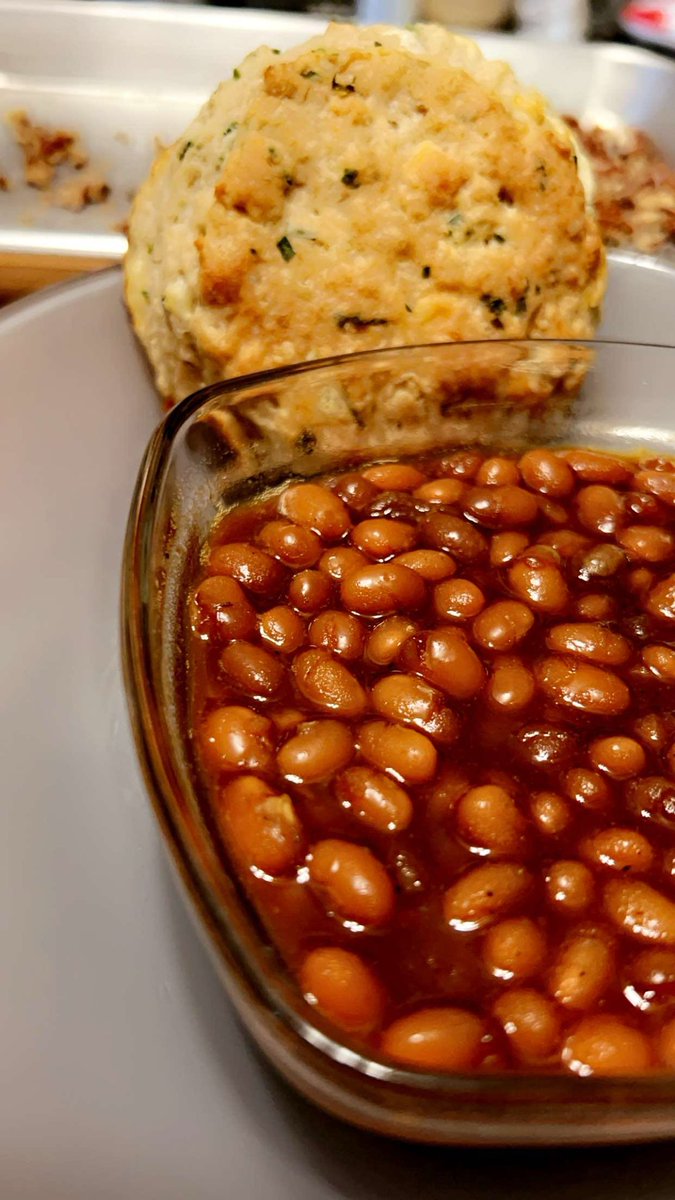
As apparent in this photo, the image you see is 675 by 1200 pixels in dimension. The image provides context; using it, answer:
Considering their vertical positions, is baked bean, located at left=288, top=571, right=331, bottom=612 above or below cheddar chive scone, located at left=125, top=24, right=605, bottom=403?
below

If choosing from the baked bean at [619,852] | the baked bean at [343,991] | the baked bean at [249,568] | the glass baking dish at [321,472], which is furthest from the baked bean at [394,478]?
the baked bean at [343,991]

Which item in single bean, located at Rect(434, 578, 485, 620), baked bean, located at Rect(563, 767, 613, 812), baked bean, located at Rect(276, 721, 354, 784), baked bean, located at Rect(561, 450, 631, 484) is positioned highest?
Result: baked bean, located at Rect(561, 450, 631, 484)

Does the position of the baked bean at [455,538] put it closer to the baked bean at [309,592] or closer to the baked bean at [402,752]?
the baked bean at [309,592]

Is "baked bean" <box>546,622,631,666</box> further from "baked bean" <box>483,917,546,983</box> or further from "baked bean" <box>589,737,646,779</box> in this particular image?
"baked bean" <box>483,917,546,983</box>

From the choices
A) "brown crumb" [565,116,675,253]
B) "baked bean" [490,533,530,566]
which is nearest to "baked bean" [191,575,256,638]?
"baked bean" [490,533,530,566]

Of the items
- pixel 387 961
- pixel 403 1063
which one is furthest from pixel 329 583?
pixel 403 1063

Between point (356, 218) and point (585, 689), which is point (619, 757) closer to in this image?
point (585, 689)

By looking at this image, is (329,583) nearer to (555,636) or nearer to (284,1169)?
(555,636)
